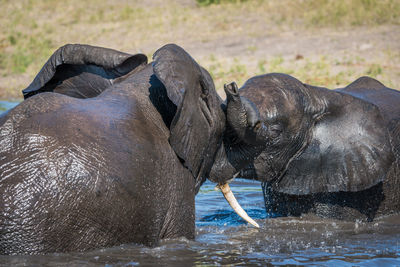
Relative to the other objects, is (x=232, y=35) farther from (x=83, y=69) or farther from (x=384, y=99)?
(x=83, y=69)

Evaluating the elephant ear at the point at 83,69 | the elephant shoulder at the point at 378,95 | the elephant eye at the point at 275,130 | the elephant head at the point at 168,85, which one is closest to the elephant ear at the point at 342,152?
the elephant shoulder at the point at 378,95

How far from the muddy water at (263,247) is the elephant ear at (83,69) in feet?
3.76

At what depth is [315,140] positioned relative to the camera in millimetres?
5105

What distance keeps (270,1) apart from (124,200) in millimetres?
12740

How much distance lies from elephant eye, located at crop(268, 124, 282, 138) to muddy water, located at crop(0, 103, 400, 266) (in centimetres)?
67

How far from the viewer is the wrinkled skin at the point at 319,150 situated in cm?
491

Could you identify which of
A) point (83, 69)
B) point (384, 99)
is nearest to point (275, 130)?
point (384, 99)

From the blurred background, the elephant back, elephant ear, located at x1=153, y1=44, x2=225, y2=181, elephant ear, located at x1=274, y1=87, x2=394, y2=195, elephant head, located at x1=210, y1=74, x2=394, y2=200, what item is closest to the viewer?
elephant ear, located at x1=153, y1=44, x2=225, y2=181

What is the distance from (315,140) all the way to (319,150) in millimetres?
76

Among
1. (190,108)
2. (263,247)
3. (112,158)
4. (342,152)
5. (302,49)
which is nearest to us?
(112,158)

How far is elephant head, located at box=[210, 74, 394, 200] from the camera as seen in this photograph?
4.91m

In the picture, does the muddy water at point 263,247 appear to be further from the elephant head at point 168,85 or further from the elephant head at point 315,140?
the elephant head at point 168,85

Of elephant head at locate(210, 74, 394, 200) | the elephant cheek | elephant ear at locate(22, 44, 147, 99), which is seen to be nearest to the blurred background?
elephant head at locate(210, 74, 394, 200)

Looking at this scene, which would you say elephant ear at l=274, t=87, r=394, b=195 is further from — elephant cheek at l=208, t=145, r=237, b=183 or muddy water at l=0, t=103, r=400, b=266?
elephant cheek at l=208, t=145, r=237, b=183
